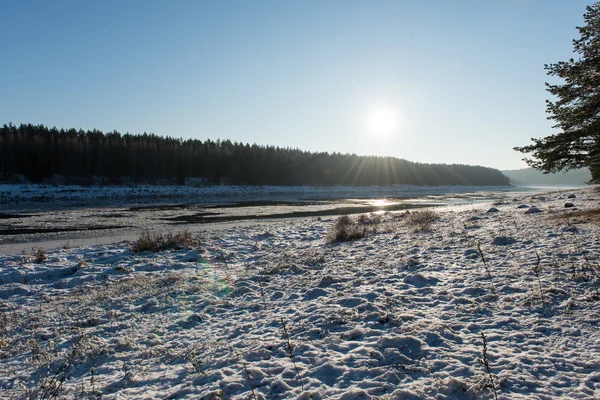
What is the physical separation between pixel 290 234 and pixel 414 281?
915 centimetres

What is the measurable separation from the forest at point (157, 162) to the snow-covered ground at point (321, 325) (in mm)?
69441

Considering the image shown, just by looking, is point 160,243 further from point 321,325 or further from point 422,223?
point 422,223

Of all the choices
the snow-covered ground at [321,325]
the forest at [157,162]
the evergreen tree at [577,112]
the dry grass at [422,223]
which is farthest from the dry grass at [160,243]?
the forest at [157,162]

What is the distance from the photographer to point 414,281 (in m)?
7.39

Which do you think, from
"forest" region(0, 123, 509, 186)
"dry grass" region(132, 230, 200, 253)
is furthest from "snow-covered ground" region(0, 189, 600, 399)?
"forest" region(0, 123, 509, 186)

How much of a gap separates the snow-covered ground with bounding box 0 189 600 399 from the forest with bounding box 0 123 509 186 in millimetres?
69441

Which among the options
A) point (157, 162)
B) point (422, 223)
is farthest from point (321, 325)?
point (157, 162)

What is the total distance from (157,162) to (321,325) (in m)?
81.4

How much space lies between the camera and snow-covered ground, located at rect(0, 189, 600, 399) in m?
4.03

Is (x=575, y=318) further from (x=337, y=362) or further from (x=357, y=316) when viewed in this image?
(x=337, y=362)

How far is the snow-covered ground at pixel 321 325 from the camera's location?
13.2 ft

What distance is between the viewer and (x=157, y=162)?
259 feet

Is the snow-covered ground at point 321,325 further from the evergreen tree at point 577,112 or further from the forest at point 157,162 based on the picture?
the forest at point 157,162

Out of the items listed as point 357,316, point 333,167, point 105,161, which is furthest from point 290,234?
point 333,167
